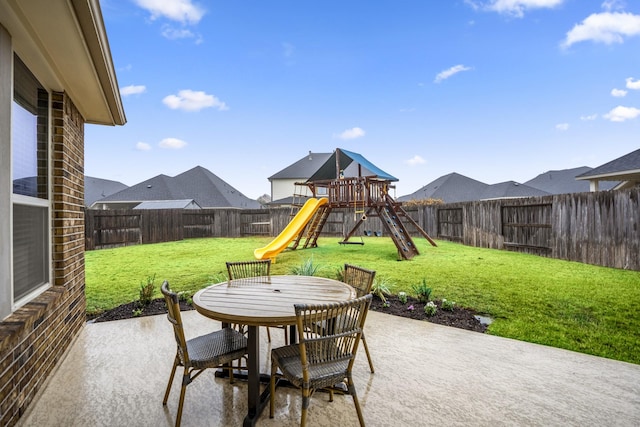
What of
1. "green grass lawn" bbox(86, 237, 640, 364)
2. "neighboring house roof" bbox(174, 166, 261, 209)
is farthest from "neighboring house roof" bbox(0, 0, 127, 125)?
"neighboring house roof" bbox(174, 166, 261, 209)

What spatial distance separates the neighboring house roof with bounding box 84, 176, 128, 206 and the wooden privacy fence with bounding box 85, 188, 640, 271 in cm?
1464

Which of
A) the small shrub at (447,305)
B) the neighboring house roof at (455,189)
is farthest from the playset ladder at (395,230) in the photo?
the neighboring house roof at (455,189)

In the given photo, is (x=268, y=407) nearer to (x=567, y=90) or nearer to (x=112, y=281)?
(x=112, y=281)

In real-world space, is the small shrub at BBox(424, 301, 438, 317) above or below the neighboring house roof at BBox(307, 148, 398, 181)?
below

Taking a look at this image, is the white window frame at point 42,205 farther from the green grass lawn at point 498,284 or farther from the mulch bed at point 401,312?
the green grass lawn at point 498,284

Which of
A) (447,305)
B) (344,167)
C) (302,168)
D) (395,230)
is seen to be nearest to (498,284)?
(447,305)

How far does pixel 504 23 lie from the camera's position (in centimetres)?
976

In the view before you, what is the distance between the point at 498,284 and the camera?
5641 millimetres

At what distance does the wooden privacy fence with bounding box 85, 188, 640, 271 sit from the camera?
636cm

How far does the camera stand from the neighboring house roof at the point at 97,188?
2509cm

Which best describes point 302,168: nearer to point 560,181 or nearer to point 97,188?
point 97,188

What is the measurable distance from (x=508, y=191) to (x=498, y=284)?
2012 centimetres

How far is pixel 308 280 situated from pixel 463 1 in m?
10.2

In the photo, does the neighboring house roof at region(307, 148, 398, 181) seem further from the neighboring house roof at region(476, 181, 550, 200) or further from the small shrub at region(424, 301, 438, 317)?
the neighboring house roof at region(476, 181, 550, 200)
